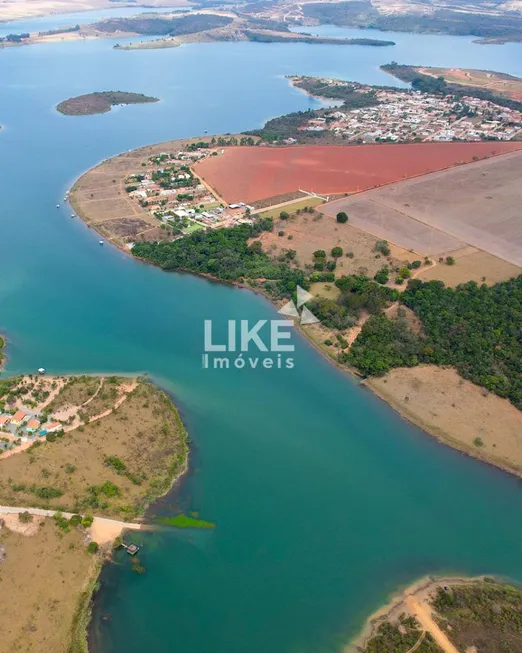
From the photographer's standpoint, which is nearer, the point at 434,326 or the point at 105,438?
the point at 105,438

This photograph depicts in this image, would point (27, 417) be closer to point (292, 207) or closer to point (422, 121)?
point (292, 207)

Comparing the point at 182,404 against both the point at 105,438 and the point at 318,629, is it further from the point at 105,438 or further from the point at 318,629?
the point at 318,629

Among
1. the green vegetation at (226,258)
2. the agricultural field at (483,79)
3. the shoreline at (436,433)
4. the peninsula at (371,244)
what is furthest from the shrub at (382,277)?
the agricultural field at (483,79)

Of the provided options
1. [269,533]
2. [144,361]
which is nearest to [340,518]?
[269,533]

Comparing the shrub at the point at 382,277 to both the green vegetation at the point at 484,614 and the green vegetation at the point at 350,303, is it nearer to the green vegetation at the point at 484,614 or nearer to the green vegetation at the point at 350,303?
the green vegetation at the point at 350,303

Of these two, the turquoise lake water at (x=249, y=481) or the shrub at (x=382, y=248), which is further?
the shrub at (x=382, y=248)

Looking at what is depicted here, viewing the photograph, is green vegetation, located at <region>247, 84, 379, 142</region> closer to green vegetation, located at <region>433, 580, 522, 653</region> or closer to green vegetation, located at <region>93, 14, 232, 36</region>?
green vegetation, located at <region>433, 580, 522, 653</region>
